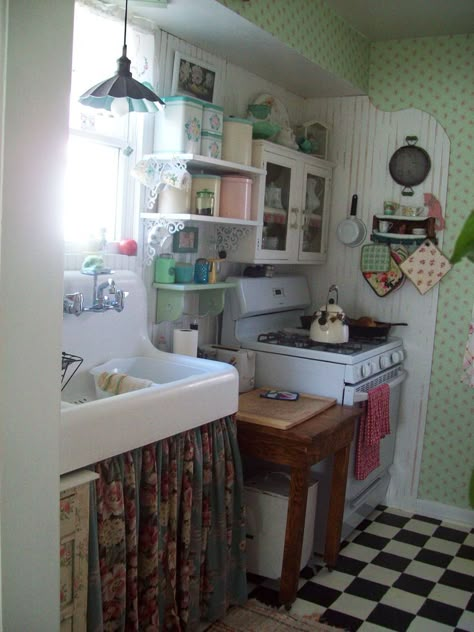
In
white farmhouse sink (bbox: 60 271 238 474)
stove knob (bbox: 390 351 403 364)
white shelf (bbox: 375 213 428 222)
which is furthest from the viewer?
white shelf (bbox: 375 213 428 222)

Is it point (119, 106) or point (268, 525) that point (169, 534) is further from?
point (119, 106)

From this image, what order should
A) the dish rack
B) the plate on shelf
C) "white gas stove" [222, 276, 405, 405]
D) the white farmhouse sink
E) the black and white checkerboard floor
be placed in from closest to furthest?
the white farmhouse sink → the dish rack → the black and white checkerboard floor → "white gas stove" [222, 276, 405, 405] → the plate on shelf

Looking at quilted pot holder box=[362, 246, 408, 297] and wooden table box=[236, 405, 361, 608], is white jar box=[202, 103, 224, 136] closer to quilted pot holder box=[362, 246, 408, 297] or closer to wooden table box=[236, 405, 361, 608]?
wooden table box=[236, 405, 361, 608]

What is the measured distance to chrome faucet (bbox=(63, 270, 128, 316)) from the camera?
2.43m

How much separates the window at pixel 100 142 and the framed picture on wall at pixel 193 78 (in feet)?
0.50

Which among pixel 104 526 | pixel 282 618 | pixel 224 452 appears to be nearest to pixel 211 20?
pixel 224 452

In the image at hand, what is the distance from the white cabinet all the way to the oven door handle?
0.81 meters

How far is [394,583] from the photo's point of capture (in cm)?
305

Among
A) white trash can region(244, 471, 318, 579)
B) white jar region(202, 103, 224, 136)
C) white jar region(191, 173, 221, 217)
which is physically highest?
white jar region(202, 103, 224, 136)

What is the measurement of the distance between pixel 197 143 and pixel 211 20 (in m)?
0.49

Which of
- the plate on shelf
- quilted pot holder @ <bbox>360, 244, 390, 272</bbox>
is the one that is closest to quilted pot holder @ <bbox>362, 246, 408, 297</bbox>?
quilted pot holder @ <bbox>360, 244, 390, 272</bbox>

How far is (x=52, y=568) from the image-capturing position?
4.51 ft

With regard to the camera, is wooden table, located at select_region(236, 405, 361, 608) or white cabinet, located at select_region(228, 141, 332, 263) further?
white cabinet, located at select_region(228, 141, 332, 263)

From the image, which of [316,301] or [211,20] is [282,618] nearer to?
[316,301]
